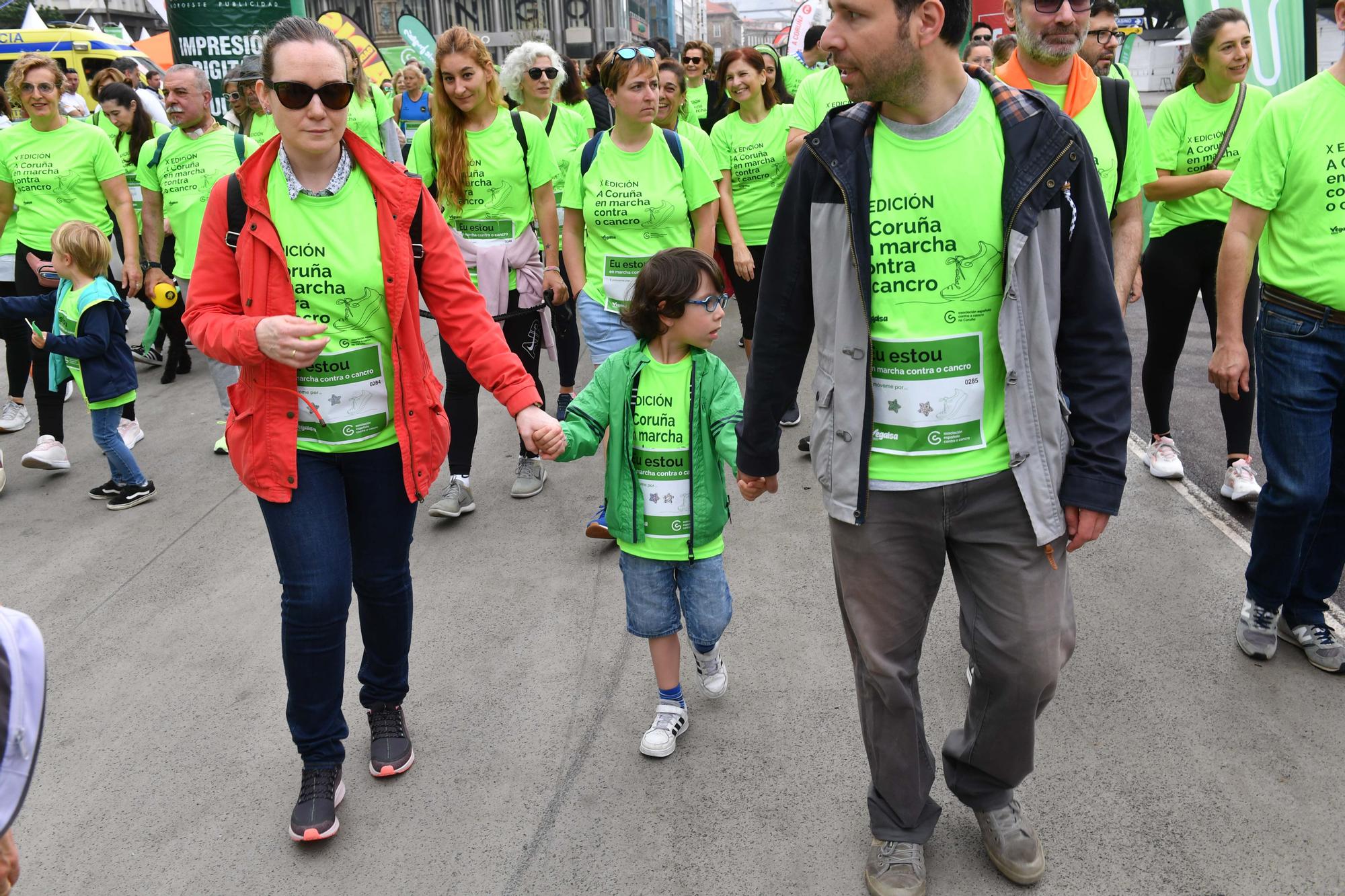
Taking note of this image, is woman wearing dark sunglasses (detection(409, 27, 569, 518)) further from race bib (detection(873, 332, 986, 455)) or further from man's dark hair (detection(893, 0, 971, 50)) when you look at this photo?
man's dark hair (detection(893, 0, 971, 50))

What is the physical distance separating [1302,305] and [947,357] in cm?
179

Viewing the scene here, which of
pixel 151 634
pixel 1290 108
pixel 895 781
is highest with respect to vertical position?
pixel 1290 108

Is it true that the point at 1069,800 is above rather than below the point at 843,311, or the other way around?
below

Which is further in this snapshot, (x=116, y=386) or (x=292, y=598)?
(x=116, y=386)

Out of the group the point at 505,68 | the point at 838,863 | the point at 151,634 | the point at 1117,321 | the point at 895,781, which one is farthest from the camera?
the point at 505,68

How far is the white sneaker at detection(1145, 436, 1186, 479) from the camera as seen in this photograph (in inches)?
223

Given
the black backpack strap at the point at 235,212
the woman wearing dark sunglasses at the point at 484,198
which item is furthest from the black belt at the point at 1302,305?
the woman wearing dark sunglasses at the point at 484,198

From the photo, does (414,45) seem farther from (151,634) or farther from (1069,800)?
(1069,800)

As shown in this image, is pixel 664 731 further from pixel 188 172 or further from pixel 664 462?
pixel 188 172

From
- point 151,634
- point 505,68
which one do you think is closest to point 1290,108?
point 151,634

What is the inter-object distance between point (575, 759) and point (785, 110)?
462 cm

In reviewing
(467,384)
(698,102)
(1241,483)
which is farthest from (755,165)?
(698,102)

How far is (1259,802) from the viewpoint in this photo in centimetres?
312

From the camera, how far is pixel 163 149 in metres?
6.68
